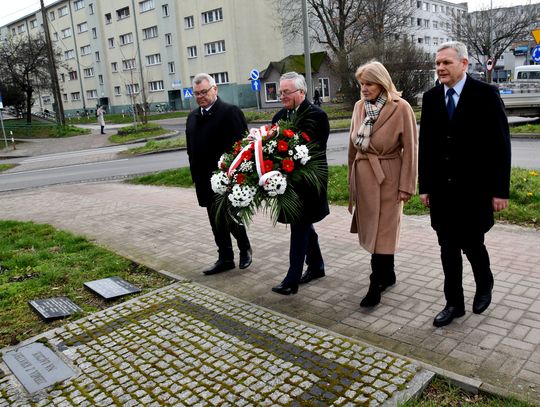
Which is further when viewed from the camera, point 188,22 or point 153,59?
point 153,59

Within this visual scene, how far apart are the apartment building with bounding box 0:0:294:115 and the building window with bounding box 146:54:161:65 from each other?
10 cm

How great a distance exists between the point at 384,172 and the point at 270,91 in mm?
43734

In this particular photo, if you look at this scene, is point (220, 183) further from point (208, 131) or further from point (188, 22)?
point (188, 22)

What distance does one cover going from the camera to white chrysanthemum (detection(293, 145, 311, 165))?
4340 mm

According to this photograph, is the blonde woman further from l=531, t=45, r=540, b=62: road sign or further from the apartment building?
the apartment building

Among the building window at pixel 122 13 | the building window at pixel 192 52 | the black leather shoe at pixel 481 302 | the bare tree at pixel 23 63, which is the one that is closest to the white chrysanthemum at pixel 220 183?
the black leather shoe at pixel 481 302

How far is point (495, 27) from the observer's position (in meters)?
51.5

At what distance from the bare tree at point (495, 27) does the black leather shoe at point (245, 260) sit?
171ft

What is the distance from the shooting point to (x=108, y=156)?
2234 cm

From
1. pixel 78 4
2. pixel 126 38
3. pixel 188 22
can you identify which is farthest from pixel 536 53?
pixel 78 4

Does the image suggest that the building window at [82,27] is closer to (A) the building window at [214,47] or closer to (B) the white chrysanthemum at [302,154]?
(A) the building window at [214,47]

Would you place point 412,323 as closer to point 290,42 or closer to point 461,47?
point 461,47

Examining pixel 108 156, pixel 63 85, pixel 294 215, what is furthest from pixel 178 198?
pixel 63 85

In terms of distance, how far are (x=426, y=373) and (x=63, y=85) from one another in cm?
7687
